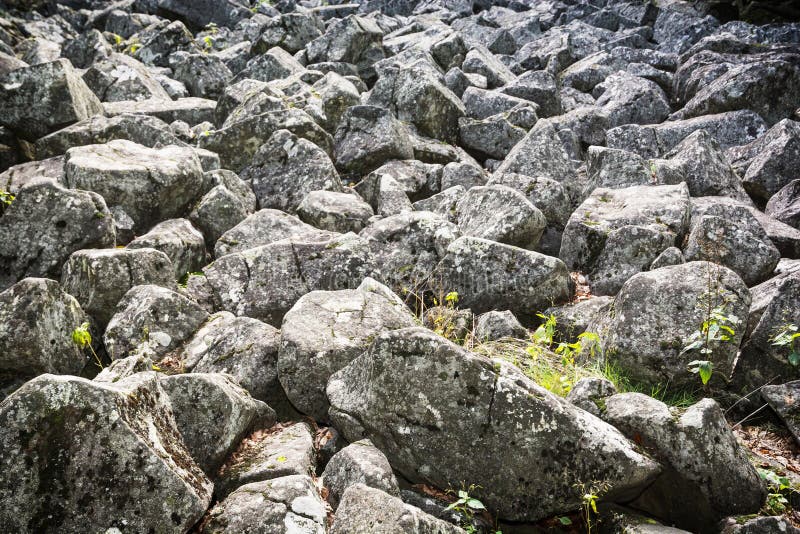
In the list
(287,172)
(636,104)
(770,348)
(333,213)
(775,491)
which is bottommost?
(775,491)

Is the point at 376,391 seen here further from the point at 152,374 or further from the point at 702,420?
the point at 702,420

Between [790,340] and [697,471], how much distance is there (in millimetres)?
2100

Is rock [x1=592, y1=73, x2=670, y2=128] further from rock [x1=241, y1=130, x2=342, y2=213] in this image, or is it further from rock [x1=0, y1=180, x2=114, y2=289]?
rock [x1=0, y1=180, x2=114, y2=289]

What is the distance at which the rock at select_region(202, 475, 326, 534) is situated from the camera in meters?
4.55

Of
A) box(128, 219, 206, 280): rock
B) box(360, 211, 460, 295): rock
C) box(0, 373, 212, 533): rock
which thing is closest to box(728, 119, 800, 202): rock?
box(360, 211, 460, 295): rock

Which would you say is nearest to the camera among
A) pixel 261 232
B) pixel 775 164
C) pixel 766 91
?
pixel 261 232

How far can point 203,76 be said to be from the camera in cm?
1759

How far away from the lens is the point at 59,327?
675 cm

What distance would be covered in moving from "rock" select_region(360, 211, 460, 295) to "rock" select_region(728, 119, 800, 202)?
20.0 feet

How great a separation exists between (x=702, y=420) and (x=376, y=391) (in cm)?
281

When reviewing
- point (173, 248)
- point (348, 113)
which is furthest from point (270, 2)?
point (173, 248)

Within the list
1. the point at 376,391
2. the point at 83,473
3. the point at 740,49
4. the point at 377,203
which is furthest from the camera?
the point at 740,49

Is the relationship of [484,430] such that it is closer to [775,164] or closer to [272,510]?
[272,510]

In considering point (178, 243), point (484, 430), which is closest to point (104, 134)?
point (178, 243)
